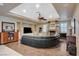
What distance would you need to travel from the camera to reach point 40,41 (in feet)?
8.21

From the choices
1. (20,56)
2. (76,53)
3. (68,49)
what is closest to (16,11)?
(20,56)

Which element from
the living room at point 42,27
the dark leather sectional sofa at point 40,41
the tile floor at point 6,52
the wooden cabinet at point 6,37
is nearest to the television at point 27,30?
the living room at point 42,27

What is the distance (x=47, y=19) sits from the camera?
2449 mm

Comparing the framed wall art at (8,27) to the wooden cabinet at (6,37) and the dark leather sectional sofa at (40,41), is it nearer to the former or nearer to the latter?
the wooden cabinet at (6,37)

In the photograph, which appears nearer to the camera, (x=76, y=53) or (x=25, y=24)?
(x=76, y=53)

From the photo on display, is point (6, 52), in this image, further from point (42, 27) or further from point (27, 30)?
point (42, 27)

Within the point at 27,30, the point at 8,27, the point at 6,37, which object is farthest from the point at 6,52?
the point at 27,30

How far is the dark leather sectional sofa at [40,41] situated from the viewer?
8.11 ft

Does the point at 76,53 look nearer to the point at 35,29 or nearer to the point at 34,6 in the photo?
the point at 35,29

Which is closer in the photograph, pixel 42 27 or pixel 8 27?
pixel 42 27

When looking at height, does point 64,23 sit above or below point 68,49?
above

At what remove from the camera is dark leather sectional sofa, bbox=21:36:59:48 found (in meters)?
2.47

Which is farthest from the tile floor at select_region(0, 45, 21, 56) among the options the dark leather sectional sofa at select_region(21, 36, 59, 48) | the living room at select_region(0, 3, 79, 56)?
the dark leather sectional sofa at select_region(21, 36, 59, 48)

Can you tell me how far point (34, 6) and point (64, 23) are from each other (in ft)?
2.81
